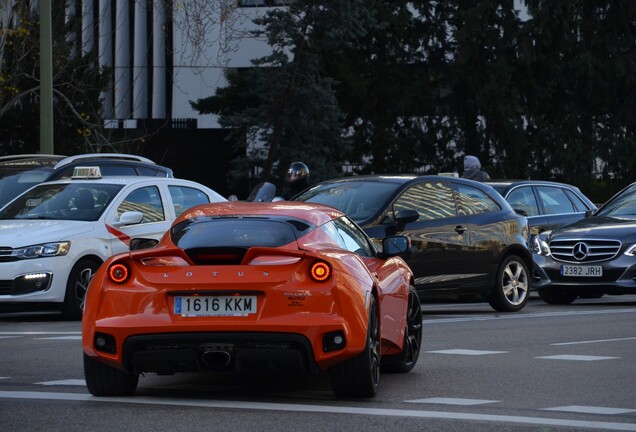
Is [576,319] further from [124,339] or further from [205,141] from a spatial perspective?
[205,141]

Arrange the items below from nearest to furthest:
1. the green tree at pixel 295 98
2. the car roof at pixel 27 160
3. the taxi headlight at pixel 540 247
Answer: the taxi headlight at pixel 540 247
the car roof at pixel 27 160
the green tree at pixel 295 98

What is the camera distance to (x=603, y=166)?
49.8 m

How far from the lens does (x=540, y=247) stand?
2016cm

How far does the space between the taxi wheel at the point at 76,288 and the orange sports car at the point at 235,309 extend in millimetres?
6984

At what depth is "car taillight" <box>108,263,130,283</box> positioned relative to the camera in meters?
9.39

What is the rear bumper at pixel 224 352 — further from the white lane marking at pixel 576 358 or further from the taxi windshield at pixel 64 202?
the taxi windshield at pixel 64 202

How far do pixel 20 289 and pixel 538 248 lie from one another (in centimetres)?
713

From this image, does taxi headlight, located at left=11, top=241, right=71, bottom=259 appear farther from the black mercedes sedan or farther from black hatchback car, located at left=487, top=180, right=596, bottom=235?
black hatchback car, located at left=487, top=180, right=596, bottom=235

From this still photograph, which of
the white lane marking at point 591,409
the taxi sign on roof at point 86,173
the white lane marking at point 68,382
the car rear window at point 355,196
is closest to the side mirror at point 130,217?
the taxi sign on roof at point 86,173

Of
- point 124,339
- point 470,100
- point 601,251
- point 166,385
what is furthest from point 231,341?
point 470,100

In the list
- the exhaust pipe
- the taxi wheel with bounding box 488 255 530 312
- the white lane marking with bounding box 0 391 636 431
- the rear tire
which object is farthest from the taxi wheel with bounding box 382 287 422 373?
the rear tire

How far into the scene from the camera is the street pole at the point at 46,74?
25.8m

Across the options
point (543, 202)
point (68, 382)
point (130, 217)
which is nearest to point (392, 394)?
point (68, 382)

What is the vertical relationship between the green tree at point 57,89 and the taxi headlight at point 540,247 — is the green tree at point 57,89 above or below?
above
